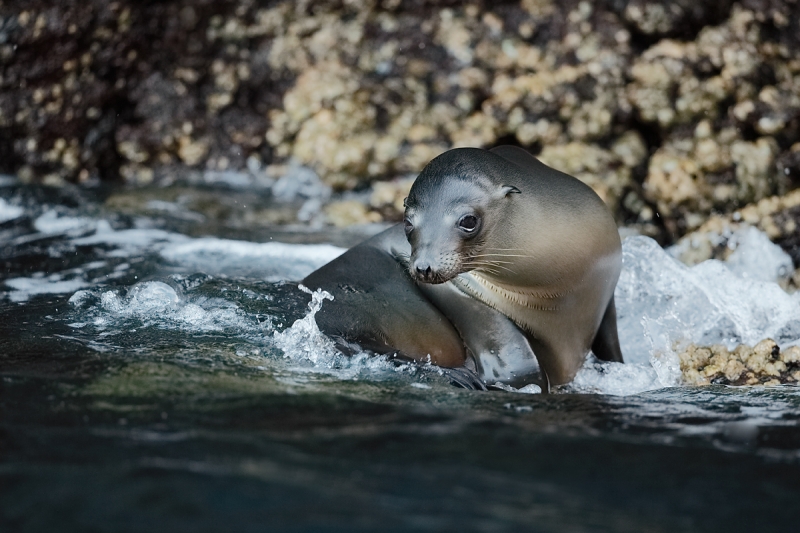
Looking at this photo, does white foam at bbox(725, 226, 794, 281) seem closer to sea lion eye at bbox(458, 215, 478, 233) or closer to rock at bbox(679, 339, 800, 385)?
rock at bbox(679, 339, 800, 385)

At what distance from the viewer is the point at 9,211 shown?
7184 mm

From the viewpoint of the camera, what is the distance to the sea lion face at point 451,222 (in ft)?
13.3

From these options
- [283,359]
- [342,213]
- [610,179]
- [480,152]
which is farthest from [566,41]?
[283,359]

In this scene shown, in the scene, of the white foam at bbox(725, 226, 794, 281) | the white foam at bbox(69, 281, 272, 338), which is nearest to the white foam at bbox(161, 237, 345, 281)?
the white foam at bbox(69, 281, 272, 338)

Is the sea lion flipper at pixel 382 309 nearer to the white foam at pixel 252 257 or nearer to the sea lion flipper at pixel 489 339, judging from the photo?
the sea lion flipper at pixel 489 339

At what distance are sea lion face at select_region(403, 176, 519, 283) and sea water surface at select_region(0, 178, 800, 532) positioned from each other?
1.62 feet

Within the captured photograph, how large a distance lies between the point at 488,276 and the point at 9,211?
437 centimetres

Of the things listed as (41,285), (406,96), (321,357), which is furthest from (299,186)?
(321,357)

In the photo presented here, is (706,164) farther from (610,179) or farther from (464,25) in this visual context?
(464,25)

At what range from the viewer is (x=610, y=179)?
6809 millimetres

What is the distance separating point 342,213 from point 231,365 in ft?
12.3

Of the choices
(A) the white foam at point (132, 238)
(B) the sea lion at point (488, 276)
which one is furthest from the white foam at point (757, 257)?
(A) the white foam at point (132, 238)

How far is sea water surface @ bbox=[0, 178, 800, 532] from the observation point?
7.25 feet

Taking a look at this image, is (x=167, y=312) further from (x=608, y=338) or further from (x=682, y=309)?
(x=682, y=309)
